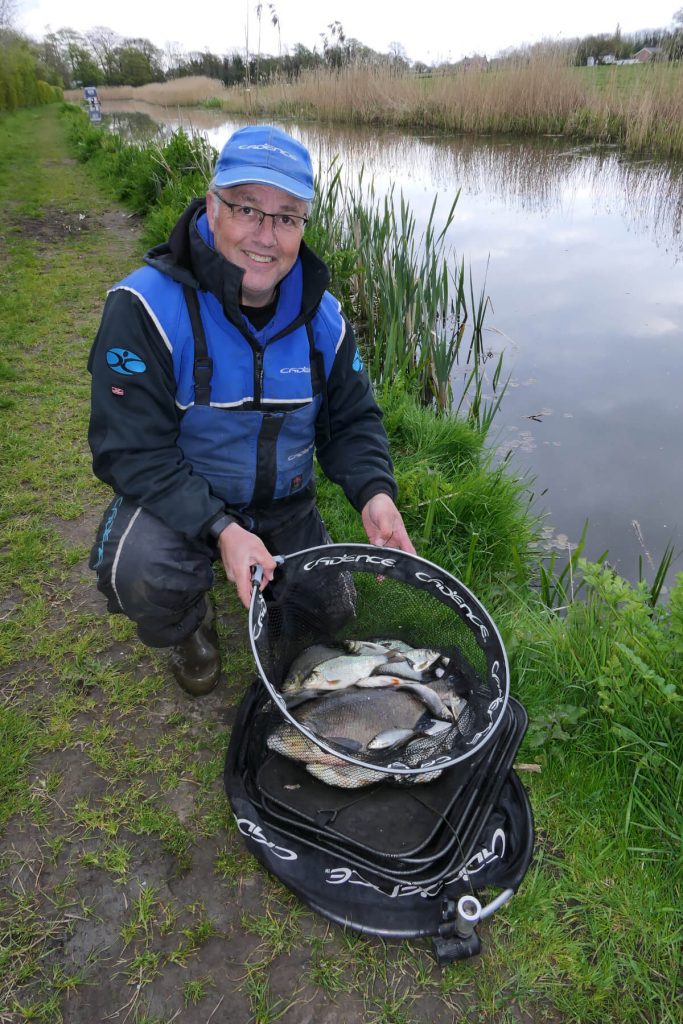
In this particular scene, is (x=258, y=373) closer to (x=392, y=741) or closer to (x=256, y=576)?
(x=256, y=576)

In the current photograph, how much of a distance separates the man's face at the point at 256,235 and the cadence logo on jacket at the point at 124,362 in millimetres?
385

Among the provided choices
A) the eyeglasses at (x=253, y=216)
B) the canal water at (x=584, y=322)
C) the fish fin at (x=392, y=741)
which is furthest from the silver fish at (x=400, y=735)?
the canal water at (x=584, y=322)

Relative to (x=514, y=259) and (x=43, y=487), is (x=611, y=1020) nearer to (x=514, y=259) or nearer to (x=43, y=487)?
(x=43, y=487)

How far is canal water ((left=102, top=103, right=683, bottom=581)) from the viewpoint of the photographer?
376 cm

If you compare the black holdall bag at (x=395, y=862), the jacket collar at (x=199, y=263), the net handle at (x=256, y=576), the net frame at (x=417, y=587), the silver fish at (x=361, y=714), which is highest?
the jacket collar at (x=199, y=263)

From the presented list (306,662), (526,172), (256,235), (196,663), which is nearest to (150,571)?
(196,663)

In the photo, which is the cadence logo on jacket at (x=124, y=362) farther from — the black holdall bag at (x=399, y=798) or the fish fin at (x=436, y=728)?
the fish fin at (x=436, y=728)

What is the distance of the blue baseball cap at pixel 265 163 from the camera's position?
1.69 m

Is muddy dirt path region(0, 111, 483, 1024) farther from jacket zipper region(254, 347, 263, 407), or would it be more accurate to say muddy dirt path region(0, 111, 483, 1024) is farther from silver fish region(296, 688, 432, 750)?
jacket zipper region(254, 347, 263, 407)

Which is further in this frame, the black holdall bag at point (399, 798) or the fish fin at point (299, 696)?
the fish fin at point (299, 696)

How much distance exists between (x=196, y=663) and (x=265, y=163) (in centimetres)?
152

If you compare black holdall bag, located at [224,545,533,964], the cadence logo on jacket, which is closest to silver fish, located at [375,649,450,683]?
black holdall bag, located at [224,545,533,964]

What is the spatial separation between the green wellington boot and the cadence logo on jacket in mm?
862

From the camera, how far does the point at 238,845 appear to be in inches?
67.4
